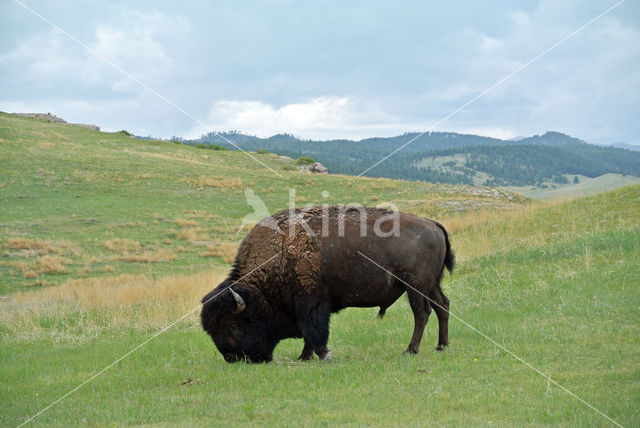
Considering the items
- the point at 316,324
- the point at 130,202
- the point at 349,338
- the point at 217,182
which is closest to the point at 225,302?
the point at 316,324

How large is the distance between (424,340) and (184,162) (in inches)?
2161

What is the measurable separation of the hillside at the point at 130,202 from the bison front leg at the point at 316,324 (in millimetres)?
17321

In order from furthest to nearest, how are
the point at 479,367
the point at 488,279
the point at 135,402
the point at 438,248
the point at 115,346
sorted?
the point at 488,279 < the point at 115,346 < the point at 438,248 < the point at 479,367 < the point at 135,402

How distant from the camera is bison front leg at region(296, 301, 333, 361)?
9867 mm

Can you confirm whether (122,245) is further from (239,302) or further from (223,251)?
(239,302)

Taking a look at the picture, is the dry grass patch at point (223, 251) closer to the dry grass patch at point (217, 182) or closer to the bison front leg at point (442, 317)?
the dry grass patch at point (217, 182)

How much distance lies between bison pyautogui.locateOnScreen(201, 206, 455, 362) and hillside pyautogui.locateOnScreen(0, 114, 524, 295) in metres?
16.9

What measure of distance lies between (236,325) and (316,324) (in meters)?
1.41

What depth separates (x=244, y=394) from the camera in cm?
787

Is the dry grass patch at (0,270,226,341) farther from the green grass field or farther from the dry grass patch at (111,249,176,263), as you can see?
the dry grass patch at (111,249,176,263)

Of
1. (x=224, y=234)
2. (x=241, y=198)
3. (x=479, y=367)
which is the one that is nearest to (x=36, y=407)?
(x=479, y=367)

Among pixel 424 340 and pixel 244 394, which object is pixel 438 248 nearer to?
pixel 424 340

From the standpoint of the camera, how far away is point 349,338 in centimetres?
1201

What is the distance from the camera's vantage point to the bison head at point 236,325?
9.90 m
